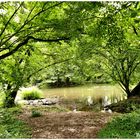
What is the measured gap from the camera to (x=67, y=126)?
378 inches

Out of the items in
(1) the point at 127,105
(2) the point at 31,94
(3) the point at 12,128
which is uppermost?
(2) the point at 31,94

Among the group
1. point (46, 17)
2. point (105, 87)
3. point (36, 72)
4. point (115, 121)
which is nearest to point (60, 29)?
point (46, 17)

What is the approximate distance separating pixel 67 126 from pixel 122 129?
1.85 m

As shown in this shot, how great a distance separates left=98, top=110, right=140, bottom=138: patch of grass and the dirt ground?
30cm

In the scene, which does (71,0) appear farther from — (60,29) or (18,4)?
(18,4)

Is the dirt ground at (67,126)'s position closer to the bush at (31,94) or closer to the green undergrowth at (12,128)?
the green undergrowth at (12,128)

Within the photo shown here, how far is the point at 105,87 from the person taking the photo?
106 ft

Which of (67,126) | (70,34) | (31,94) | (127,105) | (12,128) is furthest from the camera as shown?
(31,94)

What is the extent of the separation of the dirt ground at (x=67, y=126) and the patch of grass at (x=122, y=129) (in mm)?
302

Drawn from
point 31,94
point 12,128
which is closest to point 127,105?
point 12,128

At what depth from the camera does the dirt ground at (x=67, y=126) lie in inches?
337

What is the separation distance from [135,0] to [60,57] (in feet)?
26.3

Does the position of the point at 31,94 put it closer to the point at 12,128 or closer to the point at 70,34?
the point at 12,128

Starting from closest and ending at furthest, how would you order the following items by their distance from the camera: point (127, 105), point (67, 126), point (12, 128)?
point (67, 126), point (12, 128), point (127, 105)
